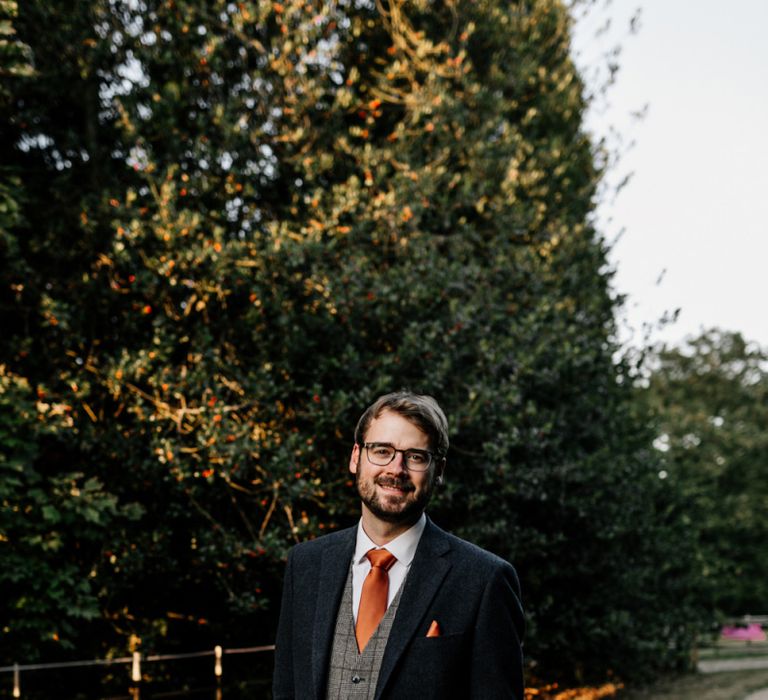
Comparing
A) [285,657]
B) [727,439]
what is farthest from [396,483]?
[727,439]

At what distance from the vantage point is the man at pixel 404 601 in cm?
250

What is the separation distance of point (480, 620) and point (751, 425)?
36.4 m

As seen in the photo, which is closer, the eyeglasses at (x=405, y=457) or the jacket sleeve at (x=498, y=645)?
the jacket sleeve at (x=498, y=645)

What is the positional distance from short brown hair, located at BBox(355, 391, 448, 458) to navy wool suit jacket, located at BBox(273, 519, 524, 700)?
1.08ft

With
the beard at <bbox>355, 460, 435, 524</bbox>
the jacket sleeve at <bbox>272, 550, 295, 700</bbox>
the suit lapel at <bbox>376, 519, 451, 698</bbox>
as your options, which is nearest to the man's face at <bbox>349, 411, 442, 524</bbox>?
the beard at <bbox>355, 460, 435, 524</bbox>

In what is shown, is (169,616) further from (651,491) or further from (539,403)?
(651,491)

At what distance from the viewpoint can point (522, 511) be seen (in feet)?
32.0

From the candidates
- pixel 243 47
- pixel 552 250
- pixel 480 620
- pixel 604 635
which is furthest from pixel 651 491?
pixel 480 620

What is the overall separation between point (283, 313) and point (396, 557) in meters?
6.50

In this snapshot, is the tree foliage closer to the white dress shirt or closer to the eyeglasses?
the white dress shirt

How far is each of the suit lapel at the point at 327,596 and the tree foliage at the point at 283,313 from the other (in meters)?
5.51

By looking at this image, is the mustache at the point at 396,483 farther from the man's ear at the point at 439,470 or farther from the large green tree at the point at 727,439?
the large green tree at the point at 727,439

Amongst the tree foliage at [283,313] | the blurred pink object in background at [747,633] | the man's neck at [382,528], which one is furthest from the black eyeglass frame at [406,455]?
→ the blurred pink object in background at [747,633]

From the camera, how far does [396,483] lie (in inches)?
102
